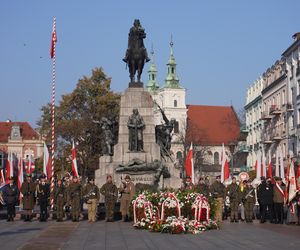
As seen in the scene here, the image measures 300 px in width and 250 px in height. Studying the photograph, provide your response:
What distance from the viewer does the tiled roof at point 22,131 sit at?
345ft

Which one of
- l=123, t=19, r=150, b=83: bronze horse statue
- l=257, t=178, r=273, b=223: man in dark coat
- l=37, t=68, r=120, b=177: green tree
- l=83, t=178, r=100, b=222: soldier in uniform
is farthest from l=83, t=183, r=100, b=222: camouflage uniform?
l=37, t=68, r=120, b=177: green tree

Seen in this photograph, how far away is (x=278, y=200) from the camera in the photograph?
20750 millimetres

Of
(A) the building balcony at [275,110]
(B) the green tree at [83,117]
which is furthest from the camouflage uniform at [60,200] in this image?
(A) the building balcony at [275,110]

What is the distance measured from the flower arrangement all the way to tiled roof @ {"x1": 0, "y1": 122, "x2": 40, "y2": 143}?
88.9 m

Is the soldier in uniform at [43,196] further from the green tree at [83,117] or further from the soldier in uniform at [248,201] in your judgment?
the green tree at [83,117]

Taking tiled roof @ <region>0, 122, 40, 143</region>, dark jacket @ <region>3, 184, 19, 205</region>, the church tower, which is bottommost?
dark jacket @ <region>3, 184, 19, 205</region>

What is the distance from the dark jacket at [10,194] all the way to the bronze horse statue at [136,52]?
27.6ft

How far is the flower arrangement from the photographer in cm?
1725

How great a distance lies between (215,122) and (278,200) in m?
94.5

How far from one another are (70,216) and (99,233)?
6.33m

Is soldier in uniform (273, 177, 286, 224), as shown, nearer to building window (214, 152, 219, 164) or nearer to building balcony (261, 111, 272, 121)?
building balcony (261, 111, 272, 121)

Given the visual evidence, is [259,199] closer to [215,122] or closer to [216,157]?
[216,157]

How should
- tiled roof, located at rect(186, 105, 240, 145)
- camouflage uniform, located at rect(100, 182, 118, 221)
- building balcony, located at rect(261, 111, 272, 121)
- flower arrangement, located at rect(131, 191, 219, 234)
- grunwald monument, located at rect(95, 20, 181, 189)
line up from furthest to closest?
tiled roof, located at rect(186, 105, 240, 145) < building balcony, located at rect(261, 111, 272, 121) < grunwald monument, located at rect(95, 20, 181, 189) < camouflage uniform, located at rect(100, 182, 118, 221) < flower arrangement, located at rect(131, 191, 219, 234)

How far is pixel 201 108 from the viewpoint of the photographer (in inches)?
4641
